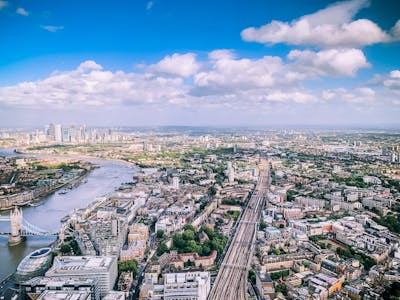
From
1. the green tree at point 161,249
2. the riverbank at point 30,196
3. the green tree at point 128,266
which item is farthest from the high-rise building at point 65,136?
the green tree at point 128,266

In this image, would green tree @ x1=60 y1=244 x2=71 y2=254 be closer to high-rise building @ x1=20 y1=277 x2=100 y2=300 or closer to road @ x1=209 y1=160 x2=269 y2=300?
high-rise building @ x1=20 y1=277 x2=100 y2=300

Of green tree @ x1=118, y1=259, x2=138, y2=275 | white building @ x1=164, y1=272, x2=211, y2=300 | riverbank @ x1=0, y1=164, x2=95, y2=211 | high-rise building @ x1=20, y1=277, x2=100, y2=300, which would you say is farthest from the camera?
riverbank @ x1=0, y1=164, x2=95, y2=211

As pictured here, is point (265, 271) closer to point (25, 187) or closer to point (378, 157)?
point (25, 187)

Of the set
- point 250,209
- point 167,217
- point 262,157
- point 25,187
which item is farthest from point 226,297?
point 262,157

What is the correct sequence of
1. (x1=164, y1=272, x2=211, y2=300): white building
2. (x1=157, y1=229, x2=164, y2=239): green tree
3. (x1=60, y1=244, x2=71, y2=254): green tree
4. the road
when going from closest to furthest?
(x1=164, y1=272, x2=211, y2=300): white building
the road
(x1=60, y1=244, x2=71, y2=254): green tree
(x1=157, y1=229, x2=164, y2=239): green tree

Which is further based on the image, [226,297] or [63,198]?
[63,198]

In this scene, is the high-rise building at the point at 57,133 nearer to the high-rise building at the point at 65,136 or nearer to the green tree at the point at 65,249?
the high-rise building at the point at 65,136

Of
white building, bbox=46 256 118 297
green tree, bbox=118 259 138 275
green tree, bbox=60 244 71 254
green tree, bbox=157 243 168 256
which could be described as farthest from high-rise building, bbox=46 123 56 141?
white building, bbox=46 256 118 297
